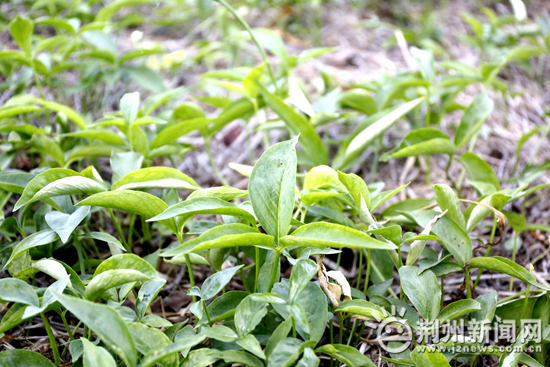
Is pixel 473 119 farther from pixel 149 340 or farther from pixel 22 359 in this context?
pixel 22 359

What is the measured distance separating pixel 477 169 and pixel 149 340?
795 mm

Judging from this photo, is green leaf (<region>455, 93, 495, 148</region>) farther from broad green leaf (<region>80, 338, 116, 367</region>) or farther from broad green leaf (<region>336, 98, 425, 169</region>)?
broad green leaf (<region>80, 338, 116, 367</region>)

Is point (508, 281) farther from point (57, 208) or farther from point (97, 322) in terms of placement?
point (57, 208)

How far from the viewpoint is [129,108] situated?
930mm

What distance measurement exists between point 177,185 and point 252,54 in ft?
4.57

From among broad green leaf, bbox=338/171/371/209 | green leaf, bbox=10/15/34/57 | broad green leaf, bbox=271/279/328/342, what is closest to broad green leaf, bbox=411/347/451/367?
broad green leaf, bbox=271/279/328/342

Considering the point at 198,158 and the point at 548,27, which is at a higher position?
the point at 548,27

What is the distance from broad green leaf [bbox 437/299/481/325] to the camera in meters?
0.66

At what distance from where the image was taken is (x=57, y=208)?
82 centimetres

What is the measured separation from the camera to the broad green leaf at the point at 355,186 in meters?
0.69

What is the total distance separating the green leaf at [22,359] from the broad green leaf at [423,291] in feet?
2.00

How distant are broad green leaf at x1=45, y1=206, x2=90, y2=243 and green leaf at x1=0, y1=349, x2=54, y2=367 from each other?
0.64 ft

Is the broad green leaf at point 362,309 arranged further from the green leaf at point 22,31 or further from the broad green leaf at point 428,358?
the green leaf at point 22,31

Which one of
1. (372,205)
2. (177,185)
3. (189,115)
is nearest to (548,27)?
(372,205)
